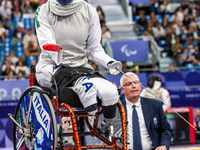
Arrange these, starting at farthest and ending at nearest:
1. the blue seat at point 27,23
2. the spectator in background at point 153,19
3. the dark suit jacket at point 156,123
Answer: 1. the spectator in background at point 153,19
2. the blue seat at point 27,23
3. the dark suit jacket at point 156,123

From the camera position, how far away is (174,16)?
510 inches

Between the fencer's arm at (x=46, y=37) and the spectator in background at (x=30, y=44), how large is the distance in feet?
22.7

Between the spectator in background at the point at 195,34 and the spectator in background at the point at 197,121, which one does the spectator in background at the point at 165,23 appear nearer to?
the spectator in background at the point at 195,34

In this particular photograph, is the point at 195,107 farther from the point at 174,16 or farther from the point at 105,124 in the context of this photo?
the point at 174,16

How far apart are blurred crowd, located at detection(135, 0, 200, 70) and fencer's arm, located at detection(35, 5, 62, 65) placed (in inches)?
308

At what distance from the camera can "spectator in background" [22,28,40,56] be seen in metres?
9.95

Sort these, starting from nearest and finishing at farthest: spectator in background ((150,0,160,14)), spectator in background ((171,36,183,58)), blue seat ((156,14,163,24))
Answer: 1. spectator in background ((171,36,183,58))
2. blue seat ((156,14,163,24))
3. spectator in background ((150,0,160,14))

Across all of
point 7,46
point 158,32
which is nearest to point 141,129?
point 7,46

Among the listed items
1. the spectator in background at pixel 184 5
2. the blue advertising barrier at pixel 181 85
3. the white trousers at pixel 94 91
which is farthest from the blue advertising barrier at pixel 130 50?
the white trousers at pixel 94 91

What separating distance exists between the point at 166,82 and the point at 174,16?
20.4 feet

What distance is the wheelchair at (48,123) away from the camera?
2.56 meters

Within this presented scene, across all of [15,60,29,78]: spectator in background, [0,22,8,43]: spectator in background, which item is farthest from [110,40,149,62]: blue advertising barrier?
[0,22,8,43]: spectator in background

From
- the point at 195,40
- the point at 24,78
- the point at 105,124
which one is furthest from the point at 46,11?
the point at 195,40

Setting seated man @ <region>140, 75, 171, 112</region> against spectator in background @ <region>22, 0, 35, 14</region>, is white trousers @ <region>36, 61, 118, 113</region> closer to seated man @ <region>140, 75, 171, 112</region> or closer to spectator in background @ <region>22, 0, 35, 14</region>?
seated man @ <region>140, 75, 171, 112</region>
